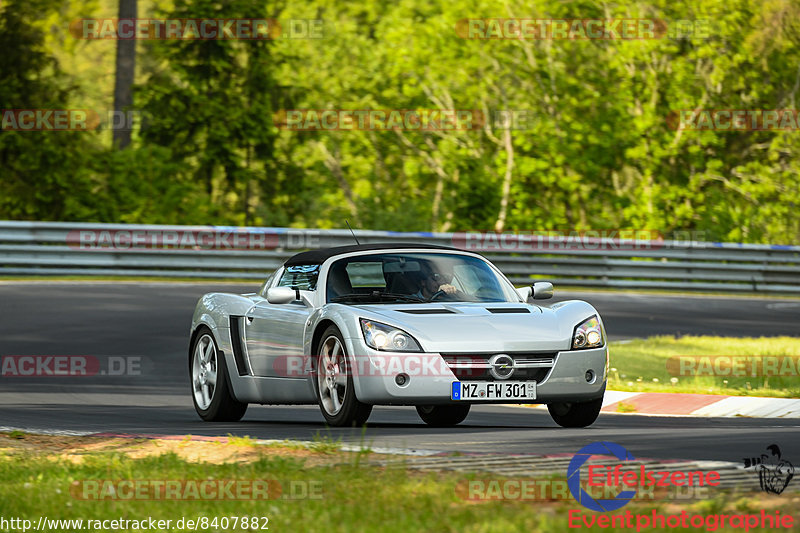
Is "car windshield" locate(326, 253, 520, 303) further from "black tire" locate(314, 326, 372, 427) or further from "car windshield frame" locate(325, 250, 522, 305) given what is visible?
"black tire" locate(314, 326, 372, 427)

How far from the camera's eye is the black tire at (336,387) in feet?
31.9

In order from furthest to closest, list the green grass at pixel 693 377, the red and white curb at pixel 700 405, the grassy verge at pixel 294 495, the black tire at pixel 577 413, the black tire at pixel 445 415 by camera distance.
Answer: the green grass at pixel 693 377
the red and white curb at pixel 700 405
the black tire at pixel 445 415
the black tire at pixel 577 413
the grassy verge at pixel 294 495

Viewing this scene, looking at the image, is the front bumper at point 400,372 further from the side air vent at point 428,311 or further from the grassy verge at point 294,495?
the grassy verge at point 294,495

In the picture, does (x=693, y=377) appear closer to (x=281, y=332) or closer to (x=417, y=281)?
(x=417, y=281)

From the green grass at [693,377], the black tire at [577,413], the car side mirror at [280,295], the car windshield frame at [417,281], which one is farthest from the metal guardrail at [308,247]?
the black tire at [577,413]

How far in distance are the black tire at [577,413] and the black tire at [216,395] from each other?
259 cm

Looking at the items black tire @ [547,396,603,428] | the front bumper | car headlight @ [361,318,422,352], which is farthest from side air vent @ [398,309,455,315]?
black tire @ [547,396,603,428]

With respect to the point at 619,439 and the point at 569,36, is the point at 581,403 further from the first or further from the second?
the point at 569,36

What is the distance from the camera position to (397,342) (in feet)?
31.5

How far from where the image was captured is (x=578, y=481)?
21.9 feet

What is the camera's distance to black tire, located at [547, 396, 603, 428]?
1027 centimetres

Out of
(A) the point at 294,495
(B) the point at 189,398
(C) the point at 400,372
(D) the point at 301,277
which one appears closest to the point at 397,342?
(C) the point at 400,372

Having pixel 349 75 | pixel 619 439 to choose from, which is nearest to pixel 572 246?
pixel 349 75

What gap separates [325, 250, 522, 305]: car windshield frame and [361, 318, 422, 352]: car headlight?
84 centimetres
